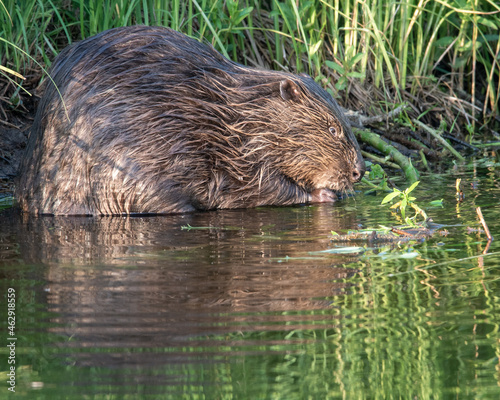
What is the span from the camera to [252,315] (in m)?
2.16

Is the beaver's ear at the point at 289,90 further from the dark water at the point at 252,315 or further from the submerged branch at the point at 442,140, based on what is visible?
the submerged branch at the point at 442,140

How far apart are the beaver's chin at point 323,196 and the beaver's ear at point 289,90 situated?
613 millimetres

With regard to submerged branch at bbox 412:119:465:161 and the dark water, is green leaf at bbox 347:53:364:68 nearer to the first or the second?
submerged branch at bbox 412:119:465:161

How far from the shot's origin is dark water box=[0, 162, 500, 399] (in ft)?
5.61

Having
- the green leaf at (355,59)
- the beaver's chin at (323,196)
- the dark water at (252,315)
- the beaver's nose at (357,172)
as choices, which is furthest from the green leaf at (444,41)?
the dark water at (252,315)

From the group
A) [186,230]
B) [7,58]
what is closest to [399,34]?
[7,58]

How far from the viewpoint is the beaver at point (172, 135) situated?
13.9ft

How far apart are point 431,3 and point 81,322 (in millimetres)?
5697

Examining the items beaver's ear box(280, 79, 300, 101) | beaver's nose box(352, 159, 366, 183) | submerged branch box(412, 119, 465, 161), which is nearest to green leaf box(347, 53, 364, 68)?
submerged branch box(412, 119, 465, 161)

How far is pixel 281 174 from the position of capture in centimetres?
478

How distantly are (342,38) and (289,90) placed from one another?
86.6 inches

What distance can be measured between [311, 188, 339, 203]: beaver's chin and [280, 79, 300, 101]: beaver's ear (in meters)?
0.61

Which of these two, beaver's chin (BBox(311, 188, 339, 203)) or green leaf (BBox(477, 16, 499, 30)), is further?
green leaf (BBox(477, 16, 499, 30))

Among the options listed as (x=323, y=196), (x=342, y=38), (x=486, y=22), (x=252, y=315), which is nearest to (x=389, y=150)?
(x=323, y=196)
